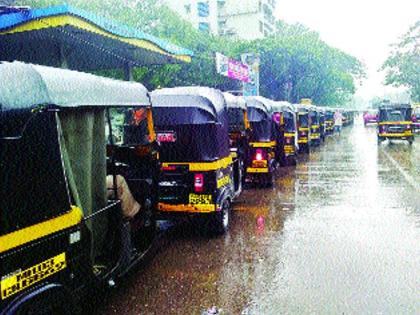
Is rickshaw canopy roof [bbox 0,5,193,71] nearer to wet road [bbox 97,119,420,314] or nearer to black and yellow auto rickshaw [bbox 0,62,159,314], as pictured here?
wet road [bbox 97,119,420,314]

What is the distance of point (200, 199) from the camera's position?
7527mm

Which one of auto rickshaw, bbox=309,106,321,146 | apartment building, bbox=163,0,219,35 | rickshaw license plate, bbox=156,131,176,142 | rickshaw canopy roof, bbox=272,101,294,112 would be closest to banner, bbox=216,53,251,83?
auto rickshaw, bbox=309,106,321,146

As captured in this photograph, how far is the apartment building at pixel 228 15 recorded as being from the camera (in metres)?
81.6

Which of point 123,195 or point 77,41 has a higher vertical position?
point 77,41

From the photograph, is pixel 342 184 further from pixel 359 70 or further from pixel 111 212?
pixel 359 70

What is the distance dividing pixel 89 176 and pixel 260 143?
8.38 metres

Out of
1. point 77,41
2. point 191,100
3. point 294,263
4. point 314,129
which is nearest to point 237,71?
point 314,129

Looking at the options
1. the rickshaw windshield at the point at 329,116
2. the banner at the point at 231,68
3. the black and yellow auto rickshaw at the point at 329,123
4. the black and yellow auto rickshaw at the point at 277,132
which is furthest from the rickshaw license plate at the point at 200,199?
the black and yellow auto rickshaw at the point at 329,123

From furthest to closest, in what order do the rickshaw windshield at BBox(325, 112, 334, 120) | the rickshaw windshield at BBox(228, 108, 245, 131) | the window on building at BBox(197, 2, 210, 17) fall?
the window on building at BBox(197, 2, 210, 17)
the rickshaw windshield at BBox(325, 112, 334, 120)
the rickshaw windshield at BBox(228, 108, 245, 131)

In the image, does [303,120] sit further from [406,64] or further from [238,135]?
[406,64]

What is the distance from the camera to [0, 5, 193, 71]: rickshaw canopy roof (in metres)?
11.3

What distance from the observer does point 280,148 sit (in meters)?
15.4

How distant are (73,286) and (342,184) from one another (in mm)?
10489

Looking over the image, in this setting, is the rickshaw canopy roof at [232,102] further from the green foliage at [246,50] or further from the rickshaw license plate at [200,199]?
the green foliage at [246,50]
